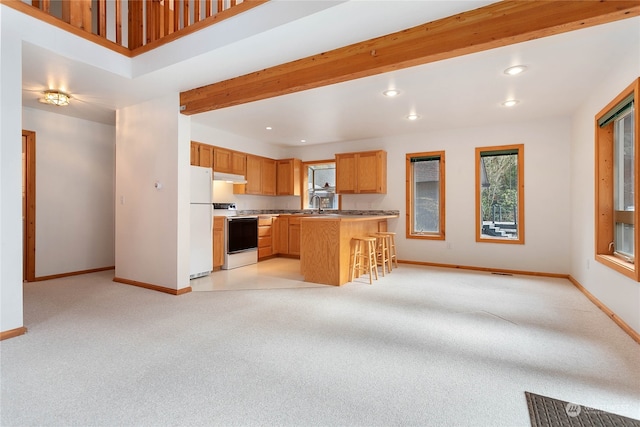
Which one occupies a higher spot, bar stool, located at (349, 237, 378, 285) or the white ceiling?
the white ceiling

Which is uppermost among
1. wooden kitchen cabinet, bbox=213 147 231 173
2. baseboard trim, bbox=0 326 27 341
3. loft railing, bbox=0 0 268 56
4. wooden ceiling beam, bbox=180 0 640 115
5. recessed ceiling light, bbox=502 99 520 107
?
loft railing, bbox=0 0 268 56

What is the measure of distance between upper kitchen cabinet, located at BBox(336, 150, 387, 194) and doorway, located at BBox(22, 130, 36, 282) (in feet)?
16.3

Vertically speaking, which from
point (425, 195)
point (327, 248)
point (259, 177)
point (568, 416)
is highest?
point (259, 177)

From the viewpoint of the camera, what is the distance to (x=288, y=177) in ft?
23.7

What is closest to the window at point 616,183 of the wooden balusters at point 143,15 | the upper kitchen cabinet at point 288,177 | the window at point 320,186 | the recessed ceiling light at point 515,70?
the recessed ceiling light at point 515,70

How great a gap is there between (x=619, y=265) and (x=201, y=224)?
196 inches

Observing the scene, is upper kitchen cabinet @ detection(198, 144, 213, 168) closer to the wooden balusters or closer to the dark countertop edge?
the dark countertop edge

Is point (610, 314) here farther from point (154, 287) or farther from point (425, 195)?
point (154, 287)

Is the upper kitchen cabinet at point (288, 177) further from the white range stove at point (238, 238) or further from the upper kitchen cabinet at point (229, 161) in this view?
the white range stove at point (238, 238)

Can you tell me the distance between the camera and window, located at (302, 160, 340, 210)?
742 centimetres

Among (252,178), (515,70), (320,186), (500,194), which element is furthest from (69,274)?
(500,194)

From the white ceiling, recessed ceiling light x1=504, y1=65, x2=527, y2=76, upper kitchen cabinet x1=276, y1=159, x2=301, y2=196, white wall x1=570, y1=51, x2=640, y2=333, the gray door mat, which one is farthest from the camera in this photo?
upper kitchen cabinet x1=276, y1=159, x2=301, y2=196

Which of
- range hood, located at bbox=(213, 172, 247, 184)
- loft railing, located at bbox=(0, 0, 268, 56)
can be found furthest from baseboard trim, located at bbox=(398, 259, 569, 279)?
loft railing, located at bbox=(0, 0, 268, 56)

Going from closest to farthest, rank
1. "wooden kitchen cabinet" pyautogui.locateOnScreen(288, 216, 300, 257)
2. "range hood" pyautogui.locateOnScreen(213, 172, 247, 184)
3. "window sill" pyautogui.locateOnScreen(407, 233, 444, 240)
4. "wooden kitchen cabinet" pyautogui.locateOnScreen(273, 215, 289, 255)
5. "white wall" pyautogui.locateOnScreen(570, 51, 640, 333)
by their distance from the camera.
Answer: "white wall" pyautogui.locateOnScreen(570, 51, 640, 333)
"range hood" pyautogui.locateOnScreen(213, 172, 247, 184)
"window sill" pyautogui.locateOnScreen(407, 233, 444, 240)
"wooden kitchen cabinet" pyautogui.locateOnScreen(288, 216, 300, 257)
"wooden kitchen cabinet" pyautogui.locateOnScreen(273, 215, 289, 255)
